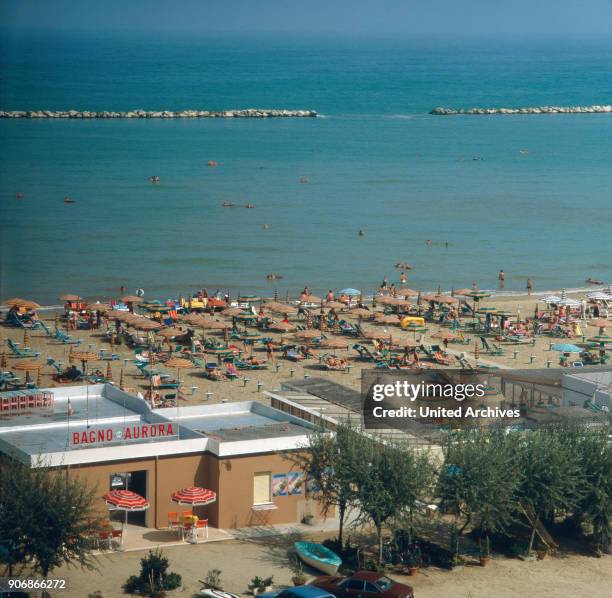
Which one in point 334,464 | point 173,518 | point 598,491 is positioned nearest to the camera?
point 334,464

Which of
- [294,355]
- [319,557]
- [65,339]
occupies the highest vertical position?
[65,339]

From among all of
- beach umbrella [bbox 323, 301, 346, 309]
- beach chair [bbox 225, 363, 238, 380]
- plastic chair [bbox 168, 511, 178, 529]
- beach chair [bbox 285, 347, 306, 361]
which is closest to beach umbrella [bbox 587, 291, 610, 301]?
beach umbrella [bbox 323, 301, 346, 309]

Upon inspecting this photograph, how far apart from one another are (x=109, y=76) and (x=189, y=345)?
144210 mm

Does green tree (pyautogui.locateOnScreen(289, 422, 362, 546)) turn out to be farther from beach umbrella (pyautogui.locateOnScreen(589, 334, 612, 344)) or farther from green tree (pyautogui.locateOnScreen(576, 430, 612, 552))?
beach umbrella (pyautogui.locateOnScreen(589, 334, 612, 344))

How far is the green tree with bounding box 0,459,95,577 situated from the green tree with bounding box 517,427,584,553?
7.04 metres

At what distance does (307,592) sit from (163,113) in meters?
117

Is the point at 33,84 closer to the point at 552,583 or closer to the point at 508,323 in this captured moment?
the point at 508,323

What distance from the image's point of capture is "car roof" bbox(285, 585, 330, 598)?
56.7 feet

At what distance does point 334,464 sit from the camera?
21.0 metres

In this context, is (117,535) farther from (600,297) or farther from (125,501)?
(600,297)

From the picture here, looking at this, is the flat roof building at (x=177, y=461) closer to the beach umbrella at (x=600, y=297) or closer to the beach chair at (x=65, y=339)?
the beach chair at (x=65, y=339)

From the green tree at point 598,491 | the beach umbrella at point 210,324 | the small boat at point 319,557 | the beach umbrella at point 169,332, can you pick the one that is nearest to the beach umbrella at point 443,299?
the beach umbrella at point 210,324

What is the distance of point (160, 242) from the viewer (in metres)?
62.7

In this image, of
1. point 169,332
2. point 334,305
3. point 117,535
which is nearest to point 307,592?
point 117,535
